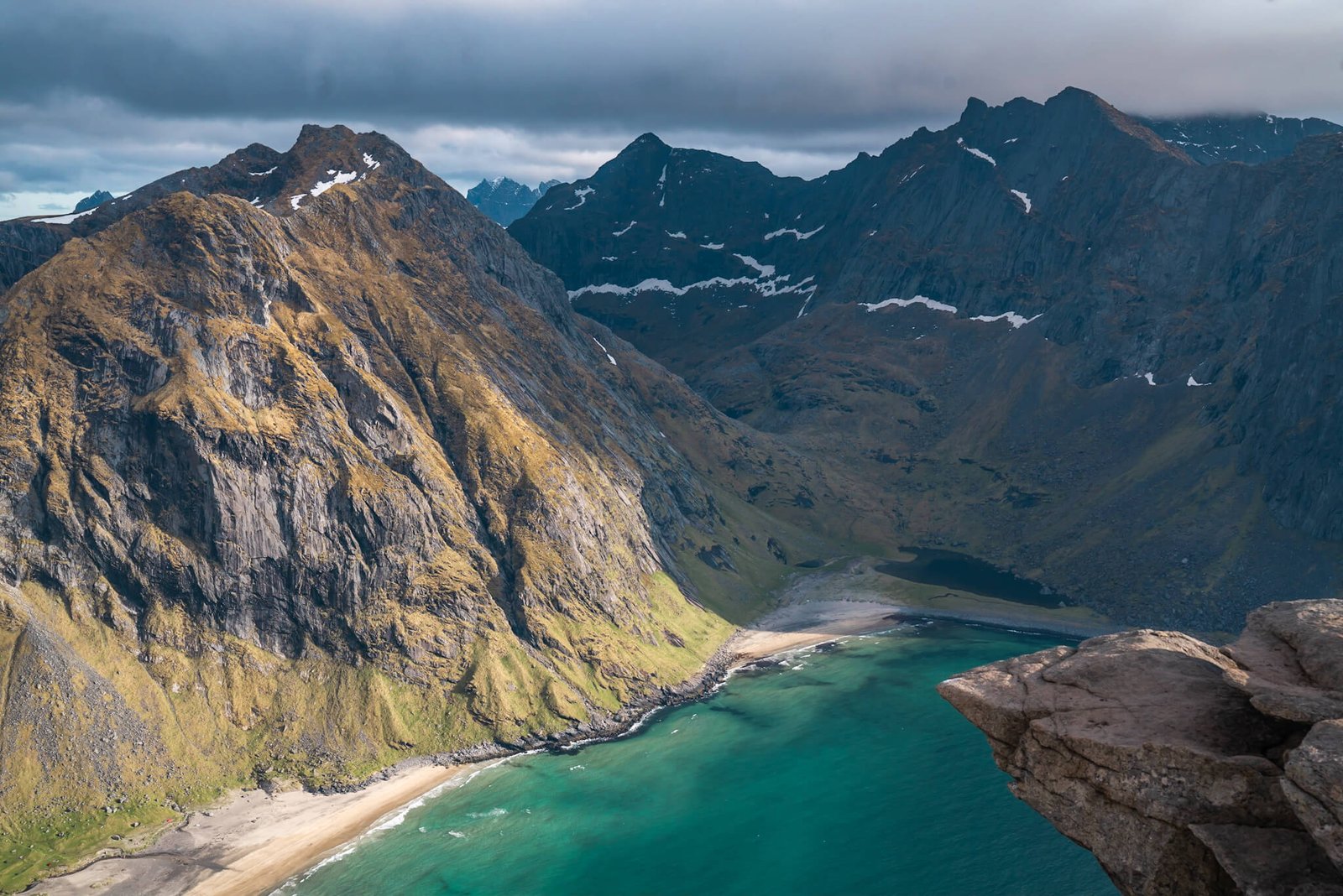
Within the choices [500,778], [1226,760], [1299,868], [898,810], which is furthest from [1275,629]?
[500,778]

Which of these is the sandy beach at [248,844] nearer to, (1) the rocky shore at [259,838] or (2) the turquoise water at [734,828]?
(1) the rocky shore at [259,838]

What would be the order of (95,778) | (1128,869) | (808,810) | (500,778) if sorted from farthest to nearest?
1. (500,778)
2. (808,810)
3. (95,778)
4. (1128,869)

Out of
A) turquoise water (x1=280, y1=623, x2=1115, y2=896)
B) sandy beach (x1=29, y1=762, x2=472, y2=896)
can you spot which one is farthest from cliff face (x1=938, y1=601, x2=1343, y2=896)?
sandy beach (x1=29, y1=762, x2=472, y2=896)

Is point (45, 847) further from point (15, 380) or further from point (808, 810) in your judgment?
point (808, 810)

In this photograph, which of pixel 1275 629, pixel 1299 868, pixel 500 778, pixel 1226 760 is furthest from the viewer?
pixel 500 778

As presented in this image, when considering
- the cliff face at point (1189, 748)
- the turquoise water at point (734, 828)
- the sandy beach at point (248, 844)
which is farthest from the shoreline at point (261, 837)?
the cliff face at point (1189, 748)

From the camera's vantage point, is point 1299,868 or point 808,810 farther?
point 808,810
